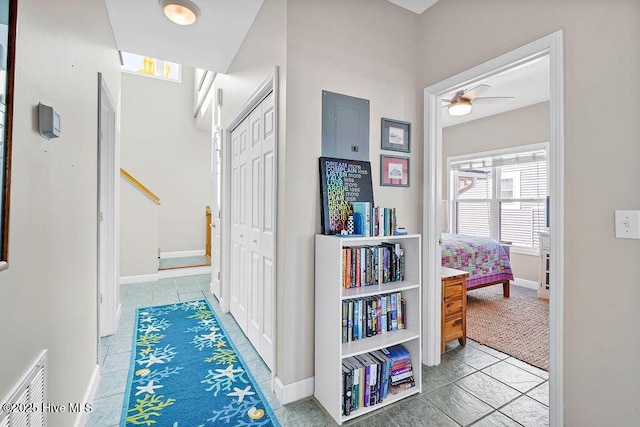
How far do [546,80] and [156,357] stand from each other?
4.92 metres

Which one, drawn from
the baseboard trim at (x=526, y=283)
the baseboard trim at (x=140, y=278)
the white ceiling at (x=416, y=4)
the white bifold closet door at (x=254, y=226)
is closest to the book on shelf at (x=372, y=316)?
the white bifold closet door at (x=254, y=226)

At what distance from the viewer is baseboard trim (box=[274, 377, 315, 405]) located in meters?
1.83

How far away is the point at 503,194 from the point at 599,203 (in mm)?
4032

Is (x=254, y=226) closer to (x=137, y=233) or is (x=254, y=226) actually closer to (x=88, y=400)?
(x=88, y=400)

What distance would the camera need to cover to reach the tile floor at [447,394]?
1.71 meters

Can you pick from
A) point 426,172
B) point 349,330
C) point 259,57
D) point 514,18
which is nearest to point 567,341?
point 349,330

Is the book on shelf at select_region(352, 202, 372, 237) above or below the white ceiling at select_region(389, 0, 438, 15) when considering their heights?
below

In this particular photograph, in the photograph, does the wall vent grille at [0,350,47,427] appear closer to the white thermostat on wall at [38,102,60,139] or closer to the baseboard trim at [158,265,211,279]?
the white thermostat on wall at [38,102,60,139]

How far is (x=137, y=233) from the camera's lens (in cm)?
436

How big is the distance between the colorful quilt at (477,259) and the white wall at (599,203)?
2063 mm

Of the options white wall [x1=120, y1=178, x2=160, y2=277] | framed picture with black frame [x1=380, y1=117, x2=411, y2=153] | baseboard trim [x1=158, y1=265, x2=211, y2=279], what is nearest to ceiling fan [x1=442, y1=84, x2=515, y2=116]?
framed picture with black frame [x1=380, y1=117, x2=411, y2=153]

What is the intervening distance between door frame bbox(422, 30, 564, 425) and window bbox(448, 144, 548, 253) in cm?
309

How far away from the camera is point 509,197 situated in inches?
196

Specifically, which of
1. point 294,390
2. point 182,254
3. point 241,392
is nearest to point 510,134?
point 294,390
